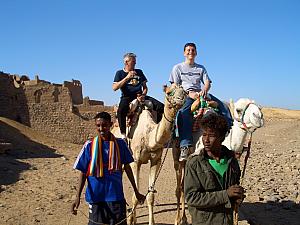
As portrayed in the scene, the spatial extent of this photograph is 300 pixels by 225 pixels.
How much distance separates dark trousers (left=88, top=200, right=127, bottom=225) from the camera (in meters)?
3.97

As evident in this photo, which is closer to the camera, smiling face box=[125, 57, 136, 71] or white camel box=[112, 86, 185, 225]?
white camel box=[112, 86, 185, 225]

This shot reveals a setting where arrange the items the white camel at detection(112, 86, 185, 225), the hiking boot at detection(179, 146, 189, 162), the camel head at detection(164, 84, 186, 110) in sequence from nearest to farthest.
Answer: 1. the camel head at detection(164, 84, 186, 110)
2. the white camel at detection(112, 86, 185, 225)
3. the hiking boot at detection(179, 146, 189, 162)

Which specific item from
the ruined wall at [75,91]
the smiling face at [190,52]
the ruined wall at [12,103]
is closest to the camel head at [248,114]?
the smiling face at [190,52]

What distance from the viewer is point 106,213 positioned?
157 inches

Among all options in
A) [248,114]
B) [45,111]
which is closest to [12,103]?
[45,111]

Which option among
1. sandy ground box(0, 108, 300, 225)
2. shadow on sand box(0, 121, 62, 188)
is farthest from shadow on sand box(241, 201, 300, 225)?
shadow on sand box(0, 121, 62, 188)

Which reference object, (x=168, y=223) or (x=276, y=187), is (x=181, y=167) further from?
(x=276, y=187)

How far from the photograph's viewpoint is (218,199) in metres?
2.77

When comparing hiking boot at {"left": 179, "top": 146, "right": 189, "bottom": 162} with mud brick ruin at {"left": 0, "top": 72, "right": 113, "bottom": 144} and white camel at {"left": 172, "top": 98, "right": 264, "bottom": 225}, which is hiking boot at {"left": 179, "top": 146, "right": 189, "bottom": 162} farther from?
mud brick ruin at {"left": 0, "top": 72, "right": 113, "bottom": 144}

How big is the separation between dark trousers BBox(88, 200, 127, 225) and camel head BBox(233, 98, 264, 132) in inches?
88.0

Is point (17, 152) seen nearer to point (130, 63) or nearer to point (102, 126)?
point (130, 63)

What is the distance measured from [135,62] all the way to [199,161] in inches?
157

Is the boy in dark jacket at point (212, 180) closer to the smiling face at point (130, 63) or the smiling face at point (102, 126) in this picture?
the smiling face at point (102, 126)

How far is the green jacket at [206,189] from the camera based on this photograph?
281 centimetres
